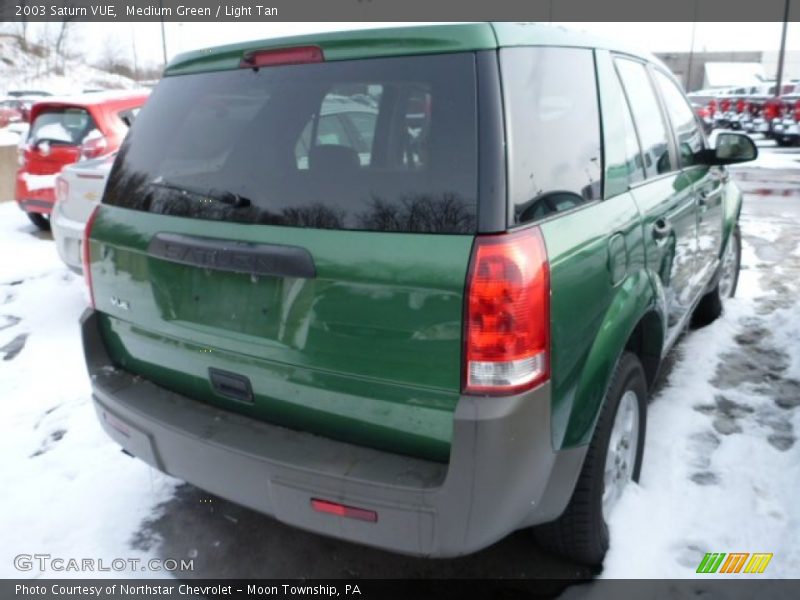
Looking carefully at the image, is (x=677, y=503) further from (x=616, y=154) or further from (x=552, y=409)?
(x=616, y=154)

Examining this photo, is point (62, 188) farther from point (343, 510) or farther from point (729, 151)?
point (729, 151)

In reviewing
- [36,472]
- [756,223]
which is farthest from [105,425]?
[756,223]

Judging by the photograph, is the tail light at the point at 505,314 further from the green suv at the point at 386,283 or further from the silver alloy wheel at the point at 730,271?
the silver alloy wheel at the point at 730,271

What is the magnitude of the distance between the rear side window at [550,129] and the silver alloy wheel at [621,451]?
33.2 inches

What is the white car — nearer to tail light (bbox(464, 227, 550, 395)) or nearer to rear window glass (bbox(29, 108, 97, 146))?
rear window glass (bbox(29, 108, 97, 146))

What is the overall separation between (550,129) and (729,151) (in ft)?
7.44

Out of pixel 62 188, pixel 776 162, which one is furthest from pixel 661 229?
pixel 776 162

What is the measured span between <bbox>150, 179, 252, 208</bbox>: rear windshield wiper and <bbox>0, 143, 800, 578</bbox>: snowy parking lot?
142 centimetres

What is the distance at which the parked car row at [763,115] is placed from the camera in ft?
68.5

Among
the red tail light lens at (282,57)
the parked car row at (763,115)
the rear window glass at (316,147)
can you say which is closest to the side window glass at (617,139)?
the rear window glass at (316,147)

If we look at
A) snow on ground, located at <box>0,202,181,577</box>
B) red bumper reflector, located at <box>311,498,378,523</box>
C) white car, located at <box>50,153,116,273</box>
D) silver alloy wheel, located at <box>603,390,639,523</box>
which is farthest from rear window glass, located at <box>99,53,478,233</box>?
white car, located at <box>50,153,116,273</box>

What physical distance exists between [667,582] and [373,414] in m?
1.32

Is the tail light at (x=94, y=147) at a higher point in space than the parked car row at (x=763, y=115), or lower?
higher

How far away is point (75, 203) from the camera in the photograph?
548 cm
